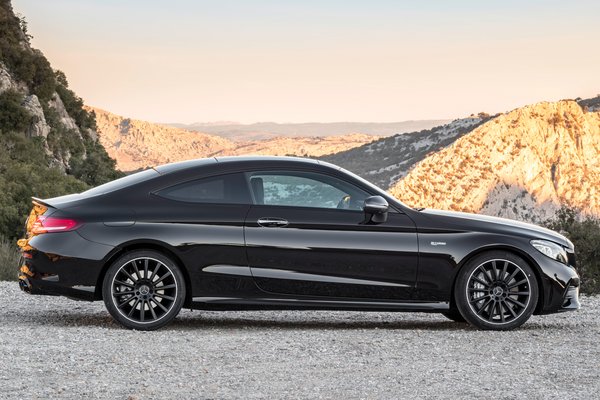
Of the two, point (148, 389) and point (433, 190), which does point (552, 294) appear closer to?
point (148, 389)

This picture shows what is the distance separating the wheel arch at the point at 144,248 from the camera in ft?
32.0

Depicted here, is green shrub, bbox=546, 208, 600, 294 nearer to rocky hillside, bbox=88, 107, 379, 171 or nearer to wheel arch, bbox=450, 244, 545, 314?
wheel arch, bbox=450, 244, 545, 314

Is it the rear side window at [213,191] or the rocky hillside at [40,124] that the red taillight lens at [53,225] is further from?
the rocky hillside at [40,124]

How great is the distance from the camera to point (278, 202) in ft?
32.7

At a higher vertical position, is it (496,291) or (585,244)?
(585,244)

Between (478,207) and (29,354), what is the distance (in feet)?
262

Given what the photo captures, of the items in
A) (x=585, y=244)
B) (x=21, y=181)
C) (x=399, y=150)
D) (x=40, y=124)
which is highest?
(x=399, y=150)

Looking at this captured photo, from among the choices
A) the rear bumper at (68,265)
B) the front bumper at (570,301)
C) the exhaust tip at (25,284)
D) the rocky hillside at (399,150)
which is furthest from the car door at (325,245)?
the rocky hillside at (399,150)

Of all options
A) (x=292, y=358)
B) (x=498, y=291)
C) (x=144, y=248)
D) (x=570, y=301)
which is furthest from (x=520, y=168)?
(x=292, y=358)

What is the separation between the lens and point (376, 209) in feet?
32.3

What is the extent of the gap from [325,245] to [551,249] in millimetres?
2268

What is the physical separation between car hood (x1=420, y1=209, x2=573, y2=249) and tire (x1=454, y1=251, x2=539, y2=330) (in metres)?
0.24

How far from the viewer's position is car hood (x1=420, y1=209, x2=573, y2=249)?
33.4 feet

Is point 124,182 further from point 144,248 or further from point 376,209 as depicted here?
point 376,209
